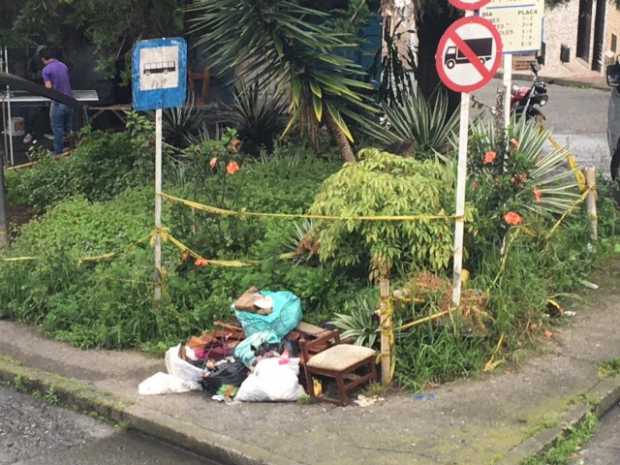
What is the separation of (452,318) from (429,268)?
1.65 ft

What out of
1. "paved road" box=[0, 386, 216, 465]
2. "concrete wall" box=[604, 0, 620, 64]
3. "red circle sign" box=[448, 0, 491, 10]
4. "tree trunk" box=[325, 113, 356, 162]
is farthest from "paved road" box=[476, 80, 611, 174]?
"paved road" box=[0, 386, 216, 465]

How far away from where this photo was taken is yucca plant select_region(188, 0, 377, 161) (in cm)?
899

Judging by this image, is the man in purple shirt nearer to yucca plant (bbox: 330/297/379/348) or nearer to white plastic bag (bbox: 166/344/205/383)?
white plastic bag (bbox: 166/344/205/383)

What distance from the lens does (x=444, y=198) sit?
695cm

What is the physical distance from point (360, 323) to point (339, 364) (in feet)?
2.41

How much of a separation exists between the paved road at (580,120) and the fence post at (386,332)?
7.11 meters

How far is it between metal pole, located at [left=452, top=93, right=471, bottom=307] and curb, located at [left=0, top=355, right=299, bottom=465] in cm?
195

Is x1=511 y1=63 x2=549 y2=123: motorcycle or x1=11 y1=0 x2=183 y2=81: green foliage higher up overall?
x1=11 y1=0 x2=183 y2=81: green foliage

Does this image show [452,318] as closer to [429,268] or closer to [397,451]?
[429,268]

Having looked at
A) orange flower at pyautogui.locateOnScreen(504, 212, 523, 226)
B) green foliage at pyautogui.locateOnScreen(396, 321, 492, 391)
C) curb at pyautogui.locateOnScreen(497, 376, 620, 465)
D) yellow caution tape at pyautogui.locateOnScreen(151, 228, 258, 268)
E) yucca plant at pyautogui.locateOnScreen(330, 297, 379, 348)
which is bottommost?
curb at pyautogui.locateOnScreen(497, 376, 620, 465)

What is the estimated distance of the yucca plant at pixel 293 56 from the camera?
8992mm

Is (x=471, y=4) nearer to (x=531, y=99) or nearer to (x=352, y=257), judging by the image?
(x=352, y=257)

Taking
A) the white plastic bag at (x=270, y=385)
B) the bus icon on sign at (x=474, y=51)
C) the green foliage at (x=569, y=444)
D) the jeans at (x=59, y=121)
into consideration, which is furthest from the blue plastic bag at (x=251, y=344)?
the jeans at (x=59, y=121)

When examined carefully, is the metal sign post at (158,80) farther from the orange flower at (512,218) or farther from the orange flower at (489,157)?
the orange flower at (512,218)
